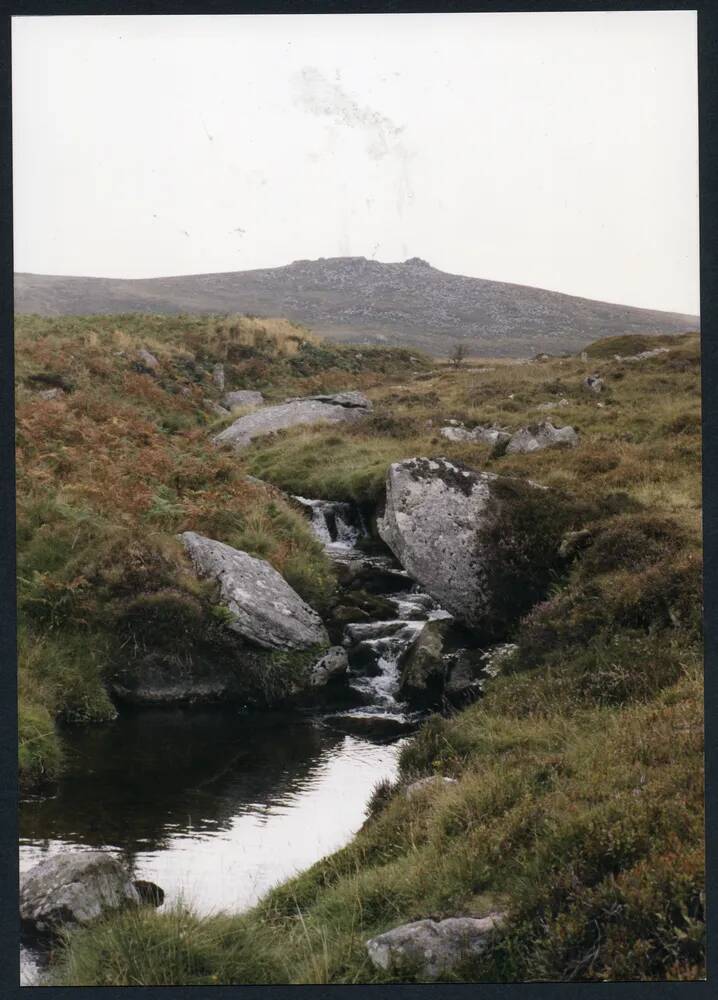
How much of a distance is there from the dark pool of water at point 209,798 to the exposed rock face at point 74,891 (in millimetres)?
299

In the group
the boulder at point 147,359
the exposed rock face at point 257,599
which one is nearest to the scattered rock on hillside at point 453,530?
the exposed rock face at point 257,599

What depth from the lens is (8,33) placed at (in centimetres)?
725

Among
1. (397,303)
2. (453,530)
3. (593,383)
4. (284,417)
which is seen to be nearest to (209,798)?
(453,530)

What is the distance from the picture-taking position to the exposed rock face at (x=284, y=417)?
15703 millimetres

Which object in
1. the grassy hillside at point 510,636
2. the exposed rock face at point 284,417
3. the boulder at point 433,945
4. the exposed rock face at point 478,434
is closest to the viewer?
the boulder at point 433,945

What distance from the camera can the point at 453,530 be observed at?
1174 centimetres

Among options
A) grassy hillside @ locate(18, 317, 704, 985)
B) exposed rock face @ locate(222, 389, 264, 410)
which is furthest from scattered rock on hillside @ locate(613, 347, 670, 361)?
exposed rock face @ locate(222, 389, 264, 410)

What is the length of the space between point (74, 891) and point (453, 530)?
6779 mm

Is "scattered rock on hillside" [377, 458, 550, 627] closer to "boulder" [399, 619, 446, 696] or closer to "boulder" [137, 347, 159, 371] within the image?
"boulder" [399, 619, 446, 696]

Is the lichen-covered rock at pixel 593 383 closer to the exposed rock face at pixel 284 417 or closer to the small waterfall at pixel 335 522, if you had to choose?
the exposed rock face at pixel 284 417

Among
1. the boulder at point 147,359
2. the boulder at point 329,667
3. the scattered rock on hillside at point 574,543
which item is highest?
the boulder at point 147,359

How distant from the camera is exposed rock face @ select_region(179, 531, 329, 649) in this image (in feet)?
37.2

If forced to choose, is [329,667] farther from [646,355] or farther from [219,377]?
[219,377]

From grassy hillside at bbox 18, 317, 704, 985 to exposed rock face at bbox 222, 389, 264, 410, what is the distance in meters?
0.25
